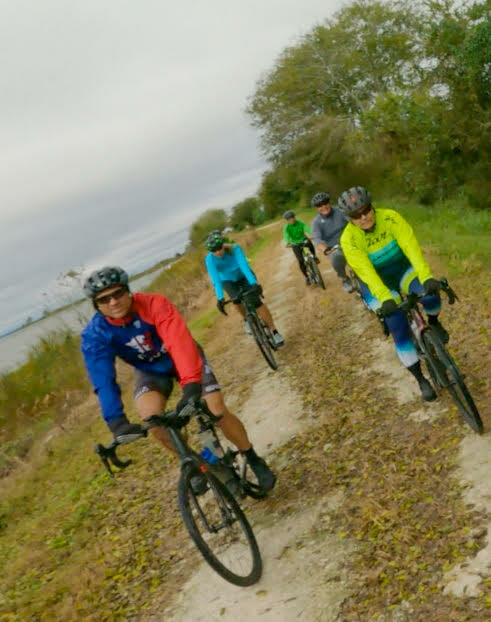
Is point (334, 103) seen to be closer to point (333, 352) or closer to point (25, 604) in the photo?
point (333, 352)

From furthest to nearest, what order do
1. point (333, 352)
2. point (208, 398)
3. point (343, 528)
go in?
point (333, 352)
point (208, 398)
point (343, 528)

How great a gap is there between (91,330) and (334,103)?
38.4 meters

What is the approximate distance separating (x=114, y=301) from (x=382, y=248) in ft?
8.73

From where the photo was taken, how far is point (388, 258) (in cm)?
538

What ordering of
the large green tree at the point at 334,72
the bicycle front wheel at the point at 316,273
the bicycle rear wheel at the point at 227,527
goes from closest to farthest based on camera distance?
1. the bicycle rear wheel at the point at 227,527
2. the bicycle front wheel at the point at 316,273
3. the large green tree at the point at 334,72

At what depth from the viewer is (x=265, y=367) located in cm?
982

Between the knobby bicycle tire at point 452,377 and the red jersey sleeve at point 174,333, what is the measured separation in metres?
2.12

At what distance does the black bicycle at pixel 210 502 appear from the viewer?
12.4ft

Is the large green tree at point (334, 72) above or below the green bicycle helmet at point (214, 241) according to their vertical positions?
above

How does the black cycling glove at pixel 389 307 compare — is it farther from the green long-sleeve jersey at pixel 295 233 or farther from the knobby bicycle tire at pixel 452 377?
the green long-sleeve jersey at pixel 295 233

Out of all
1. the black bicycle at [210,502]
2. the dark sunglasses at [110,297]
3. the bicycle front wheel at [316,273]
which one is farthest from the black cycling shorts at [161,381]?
the bicycle front wheel at [316,273]

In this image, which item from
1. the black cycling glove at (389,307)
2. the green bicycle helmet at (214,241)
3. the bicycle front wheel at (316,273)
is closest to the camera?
the black cycling glove at (389,307)

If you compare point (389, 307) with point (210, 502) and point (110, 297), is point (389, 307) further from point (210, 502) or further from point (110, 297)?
point (110, 297)

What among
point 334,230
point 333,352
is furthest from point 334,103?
point 333,352
